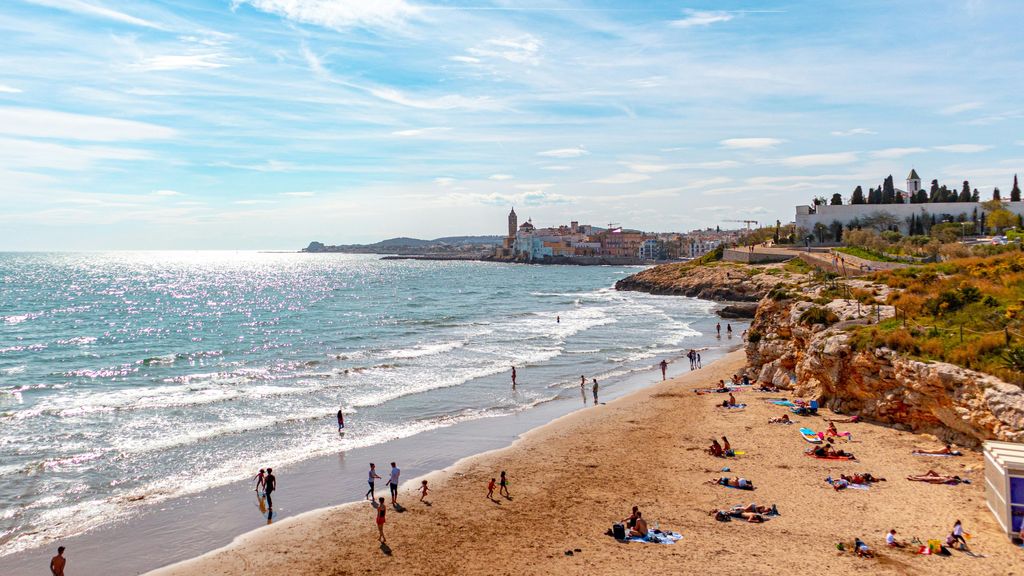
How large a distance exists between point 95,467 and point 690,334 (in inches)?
1551

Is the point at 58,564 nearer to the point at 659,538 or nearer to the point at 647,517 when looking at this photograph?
the point at 659,538

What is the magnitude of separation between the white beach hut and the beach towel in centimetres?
656

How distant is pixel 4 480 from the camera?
19.0m

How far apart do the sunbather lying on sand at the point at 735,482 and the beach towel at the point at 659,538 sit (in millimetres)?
3536

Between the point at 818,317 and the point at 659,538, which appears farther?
the point at 818,317

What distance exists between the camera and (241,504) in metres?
17.4

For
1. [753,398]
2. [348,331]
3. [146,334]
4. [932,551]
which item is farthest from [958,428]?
[146,334]

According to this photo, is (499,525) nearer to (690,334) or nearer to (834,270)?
(690,334)

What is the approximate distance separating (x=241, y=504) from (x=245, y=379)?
57.7ft

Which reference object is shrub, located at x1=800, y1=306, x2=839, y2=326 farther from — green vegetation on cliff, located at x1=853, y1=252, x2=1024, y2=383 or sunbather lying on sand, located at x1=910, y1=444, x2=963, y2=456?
sunbather lying on sand, located at x1=910, y1=444, x2=963, y2=456

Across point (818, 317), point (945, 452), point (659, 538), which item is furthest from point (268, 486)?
point (818, 317)

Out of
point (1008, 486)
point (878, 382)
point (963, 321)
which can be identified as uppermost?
point (963, 321)

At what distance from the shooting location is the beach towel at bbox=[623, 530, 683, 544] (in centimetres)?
1434

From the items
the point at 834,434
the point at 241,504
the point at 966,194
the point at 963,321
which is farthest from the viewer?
the point at 966,194
